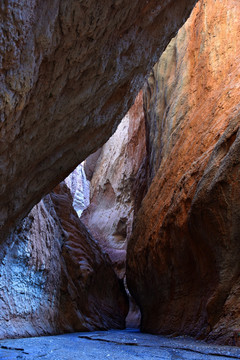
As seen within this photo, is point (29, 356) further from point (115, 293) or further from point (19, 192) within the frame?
point (115, 293)

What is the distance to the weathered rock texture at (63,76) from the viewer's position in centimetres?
236

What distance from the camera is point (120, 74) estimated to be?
4215 mm

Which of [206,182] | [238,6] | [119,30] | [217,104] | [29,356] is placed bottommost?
[29,356]

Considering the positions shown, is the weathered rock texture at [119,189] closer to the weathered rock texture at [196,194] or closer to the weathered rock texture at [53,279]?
the weathered rock texture at [53,279]

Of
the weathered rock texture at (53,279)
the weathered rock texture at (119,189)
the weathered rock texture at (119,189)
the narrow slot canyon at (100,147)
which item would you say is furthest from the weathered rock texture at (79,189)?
the narrow slot canyon at (100,147)

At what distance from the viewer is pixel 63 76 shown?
320 cm

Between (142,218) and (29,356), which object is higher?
(142,218)

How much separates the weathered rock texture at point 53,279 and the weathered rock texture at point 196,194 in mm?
1560

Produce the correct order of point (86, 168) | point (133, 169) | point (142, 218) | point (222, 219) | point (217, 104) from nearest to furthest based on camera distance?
1. point (222, 219)
2. point (217, 104)
3. point (142, 218)
4. point (133, 169)
5. point (86, 168)

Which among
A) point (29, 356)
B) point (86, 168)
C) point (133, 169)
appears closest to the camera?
point (29, 356)

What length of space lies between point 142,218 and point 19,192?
18.9 feet

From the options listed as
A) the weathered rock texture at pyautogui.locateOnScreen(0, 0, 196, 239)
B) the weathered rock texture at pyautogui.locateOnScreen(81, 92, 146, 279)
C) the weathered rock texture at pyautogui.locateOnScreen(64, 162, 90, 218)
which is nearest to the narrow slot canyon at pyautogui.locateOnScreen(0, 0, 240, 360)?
the weathered rock texture at pyautogui.locateOnScreen(0, 0, 196, 239)

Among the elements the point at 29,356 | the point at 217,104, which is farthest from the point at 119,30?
the point at 217,104

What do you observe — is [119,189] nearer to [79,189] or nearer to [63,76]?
[63,76]
